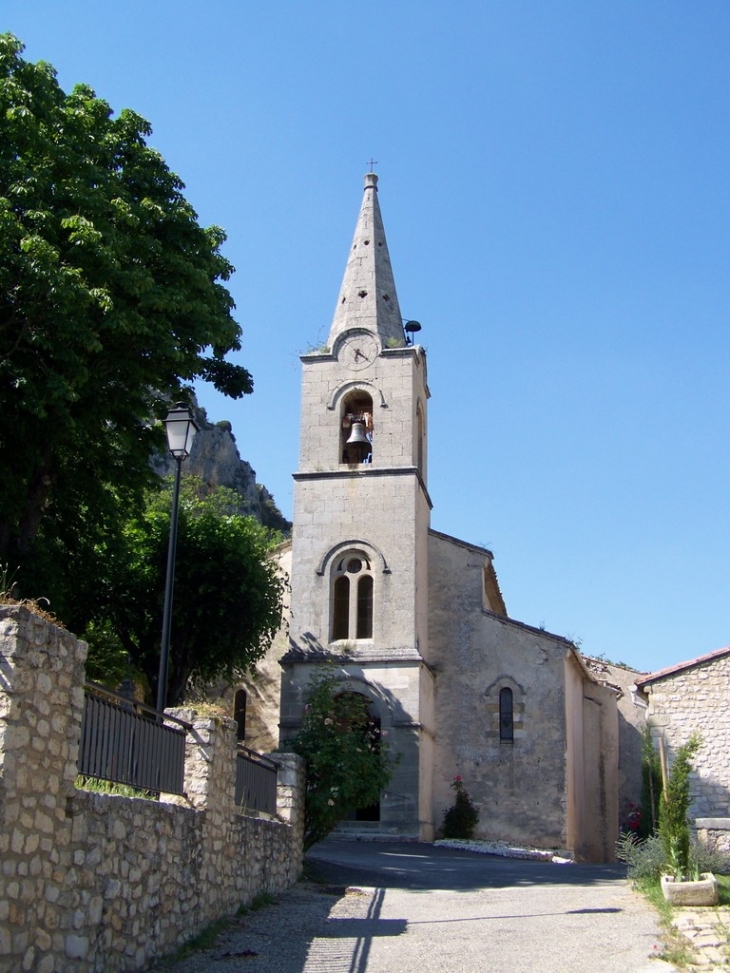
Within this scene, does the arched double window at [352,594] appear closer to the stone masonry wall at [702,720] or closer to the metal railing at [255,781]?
the stone masonry wall at [702,720]

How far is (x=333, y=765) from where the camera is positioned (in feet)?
53.4

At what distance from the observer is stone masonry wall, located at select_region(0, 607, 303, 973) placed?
659 cm

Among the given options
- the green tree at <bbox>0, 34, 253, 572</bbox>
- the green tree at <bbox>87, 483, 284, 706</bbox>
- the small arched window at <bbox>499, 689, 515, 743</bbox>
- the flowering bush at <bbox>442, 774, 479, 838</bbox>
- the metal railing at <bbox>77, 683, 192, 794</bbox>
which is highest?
the green tree at <bbox>0, 34, 253, 572</bbox>

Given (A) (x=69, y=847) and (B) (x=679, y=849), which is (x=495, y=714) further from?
(A) (x=69, y=847)

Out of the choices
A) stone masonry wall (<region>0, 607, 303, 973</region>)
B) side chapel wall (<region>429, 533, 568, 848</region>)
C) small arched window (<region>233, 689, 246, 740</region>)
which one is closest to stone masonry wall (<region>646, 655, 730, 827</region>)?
side chapel wall (<region>429, 533, 568, 848</region>)

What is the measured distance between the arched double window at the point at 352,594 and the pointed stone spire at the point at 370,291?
241 inches

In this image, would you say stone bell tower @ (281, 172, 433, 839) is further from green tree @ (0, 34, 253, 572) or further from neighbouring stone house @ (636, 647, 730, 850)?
green tree @ (0, 34, 253, 572)

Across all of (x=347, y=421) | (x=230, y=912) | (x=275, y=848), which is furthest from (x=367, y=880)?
(x=347, y=421)

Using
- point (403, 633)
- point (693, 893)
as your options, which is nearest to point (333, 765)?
point (693, 893)

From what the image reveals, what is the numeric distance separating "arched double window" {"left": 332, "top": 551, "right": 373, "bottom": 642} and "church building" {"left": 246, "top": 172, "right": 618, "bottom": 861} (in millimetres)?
36

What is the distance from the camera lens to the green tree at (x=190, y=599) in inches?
942

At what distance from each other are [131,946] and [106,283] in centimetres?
1099

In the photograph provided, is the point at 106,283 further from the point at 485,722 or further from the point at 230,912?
the point at 485,722

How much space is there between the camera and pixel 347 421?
28.1 meters
